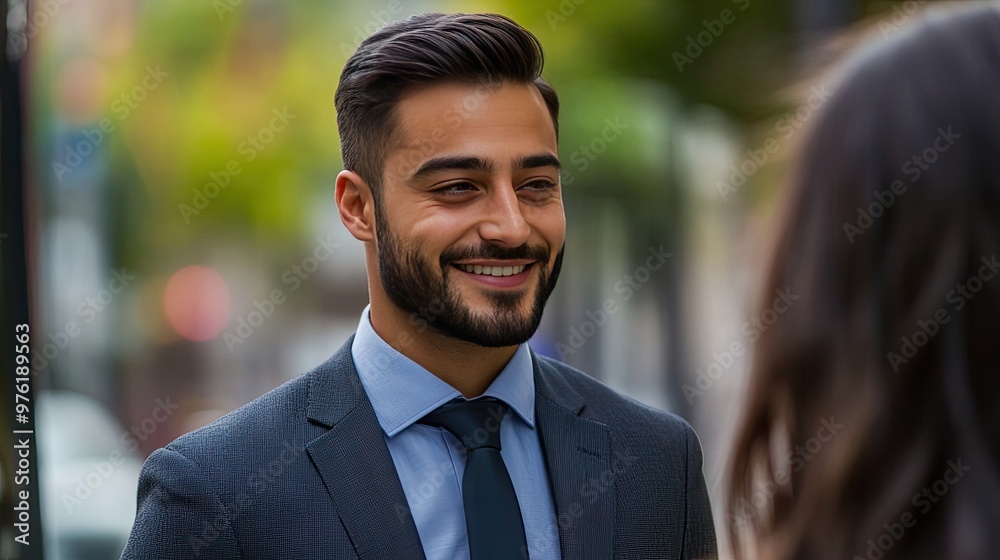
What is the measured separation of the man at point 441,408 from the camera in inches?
111

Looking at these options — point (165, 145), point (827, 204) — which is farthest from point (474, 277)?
point (165, 145)

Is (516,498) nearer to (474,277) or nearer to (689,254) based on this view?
(474,277)

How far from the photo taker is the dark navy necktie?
110 inches

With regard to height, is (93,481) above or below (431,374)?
below

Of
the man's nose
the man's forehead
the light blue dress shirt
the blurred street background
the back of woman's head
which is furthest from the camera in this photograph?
the blurred street background

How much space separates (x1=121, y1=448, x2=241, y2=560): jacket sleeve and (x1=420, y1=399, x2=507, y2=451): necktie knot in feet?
1.88

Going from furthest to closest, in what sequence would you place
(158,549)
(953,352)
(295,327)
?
(295,327)
(158,549)
(953,352)

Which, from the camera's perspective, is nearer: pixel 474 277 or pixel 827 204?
pixel 827 204

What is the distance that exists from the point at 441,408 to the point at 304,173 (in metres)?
15.5

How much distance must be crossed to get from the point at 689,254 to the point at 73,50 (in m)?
8.12

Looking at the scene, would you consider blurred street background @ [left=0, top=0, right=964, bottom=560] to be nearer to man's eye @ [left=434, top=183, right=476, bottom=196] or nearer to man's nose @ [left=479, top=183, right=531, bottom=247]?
man's nose @ [left=479, top=183, right=531, bottom=247]

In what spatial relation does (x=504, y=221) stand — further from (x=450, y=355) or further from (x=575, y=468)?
(x=575, y=468)

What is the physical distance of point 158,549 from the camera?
2758mm

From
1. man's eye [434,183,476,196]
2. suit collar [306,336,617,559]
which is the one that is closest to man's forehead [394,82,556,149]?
man's eye [434,183,476,196]
